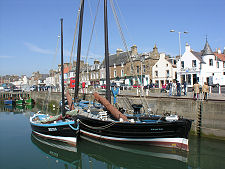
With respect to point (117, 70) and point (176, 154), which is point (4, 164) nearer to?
point (176, 154)

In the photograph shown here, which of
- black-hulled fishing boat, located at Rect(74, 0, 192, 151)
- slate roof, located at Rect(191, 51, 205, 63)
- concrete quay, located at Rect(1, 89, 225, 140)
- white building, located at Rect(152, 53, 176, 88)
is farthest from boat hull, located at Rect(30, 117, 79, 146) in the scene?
white building, located at Rect(152, 53, 176, 88)

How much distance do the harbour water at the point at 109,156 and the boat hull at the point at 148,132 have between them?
45 cm

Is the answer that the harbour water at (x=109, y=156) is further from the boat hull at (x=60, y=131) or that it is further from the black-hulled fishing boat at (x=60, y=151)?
the boat hull at (x=60, y=131)

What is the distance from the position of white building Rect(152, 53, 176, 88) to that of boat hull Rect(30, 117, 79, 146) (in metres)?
26.7

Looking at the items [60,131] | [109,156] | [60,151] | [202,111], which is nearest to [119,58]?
[202,111]

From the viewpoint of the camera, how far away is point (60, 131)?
13.5 metres

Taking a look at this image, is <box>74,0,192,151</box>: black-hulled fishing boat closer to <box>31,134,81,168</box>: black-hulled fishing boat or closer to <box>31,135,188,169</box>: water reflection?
<box>31,135,188,169</box>: water reflection

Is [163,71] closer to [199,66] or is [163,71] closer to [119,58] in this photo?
[199,66]

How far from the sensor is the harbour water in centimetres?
1074

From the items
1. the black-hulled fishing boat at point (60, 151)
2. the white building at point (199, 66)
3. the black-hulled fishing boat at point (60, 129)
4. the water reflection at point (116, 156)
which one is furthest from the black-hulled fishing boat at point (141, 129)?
the white building at point (199, 66)

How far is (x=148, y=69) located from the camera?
135ft

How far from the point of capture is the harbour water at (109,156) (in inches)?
423

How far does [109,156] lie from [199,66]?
25.6 m

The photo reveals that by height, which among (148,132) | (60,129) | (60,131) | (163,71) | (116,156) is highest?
(163,71)
